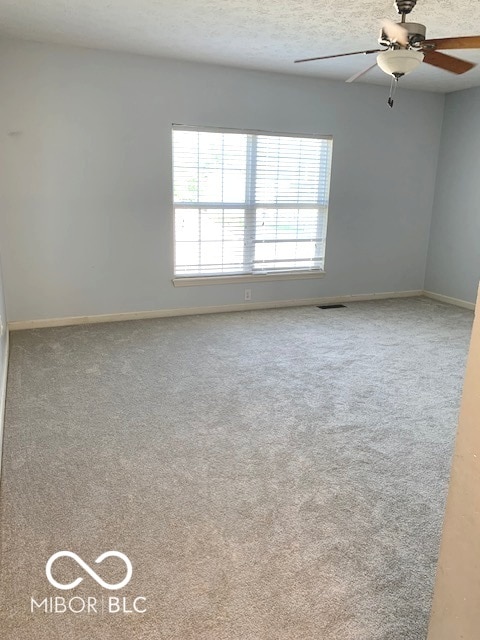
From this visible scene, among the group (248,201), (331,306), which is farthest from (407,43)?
(331,306)

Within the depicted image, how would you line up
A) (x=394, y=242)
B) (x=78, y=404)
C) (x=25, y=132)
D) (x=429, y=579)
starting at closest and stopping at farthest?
(x=429, y=579) → (x=78, y=404) → (x=25, y=132) → (x=394, y=242)

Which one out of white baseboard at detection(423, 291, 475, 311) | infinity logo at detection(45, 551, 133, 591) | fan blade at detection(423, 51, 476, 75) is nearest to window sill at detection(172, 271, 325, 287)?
white baseboard at detection(423, 291, 475, 311)

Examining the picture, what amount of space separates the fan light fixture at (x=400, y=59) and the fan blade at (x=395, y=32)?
5 cm

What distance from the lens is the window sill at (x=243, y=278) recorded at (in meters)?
4.89

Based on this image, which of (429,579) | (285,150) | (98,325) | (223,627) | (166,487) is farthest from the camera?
(285,150)

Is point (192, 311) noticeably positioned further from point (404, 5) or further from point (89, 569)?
point (89, 569)

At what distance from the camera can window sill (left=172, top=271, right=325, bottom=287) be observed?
192 inches

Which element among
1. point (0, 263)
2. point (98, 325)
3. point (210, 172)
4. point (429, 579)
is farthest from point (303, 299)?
point (429, 579)

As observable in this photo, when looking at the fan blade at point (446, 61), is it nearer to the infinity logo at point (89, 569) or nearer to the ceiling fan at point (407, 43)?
the ceiling fan at point (407, 43)

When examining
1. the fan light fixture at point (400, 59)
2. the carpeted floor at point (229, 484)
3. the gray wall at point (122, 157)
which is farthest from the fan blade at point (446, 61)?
the gray wall at point (122, 157)

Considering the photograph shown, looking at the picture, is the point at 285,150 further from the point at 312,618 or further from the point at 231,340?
the point at 312,618

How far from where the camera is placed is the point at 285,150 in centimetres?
502

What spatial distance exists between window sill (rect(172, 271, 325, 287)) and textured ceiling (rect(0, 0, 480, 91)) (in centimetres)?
205

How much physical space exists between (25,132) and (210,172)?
169cm
